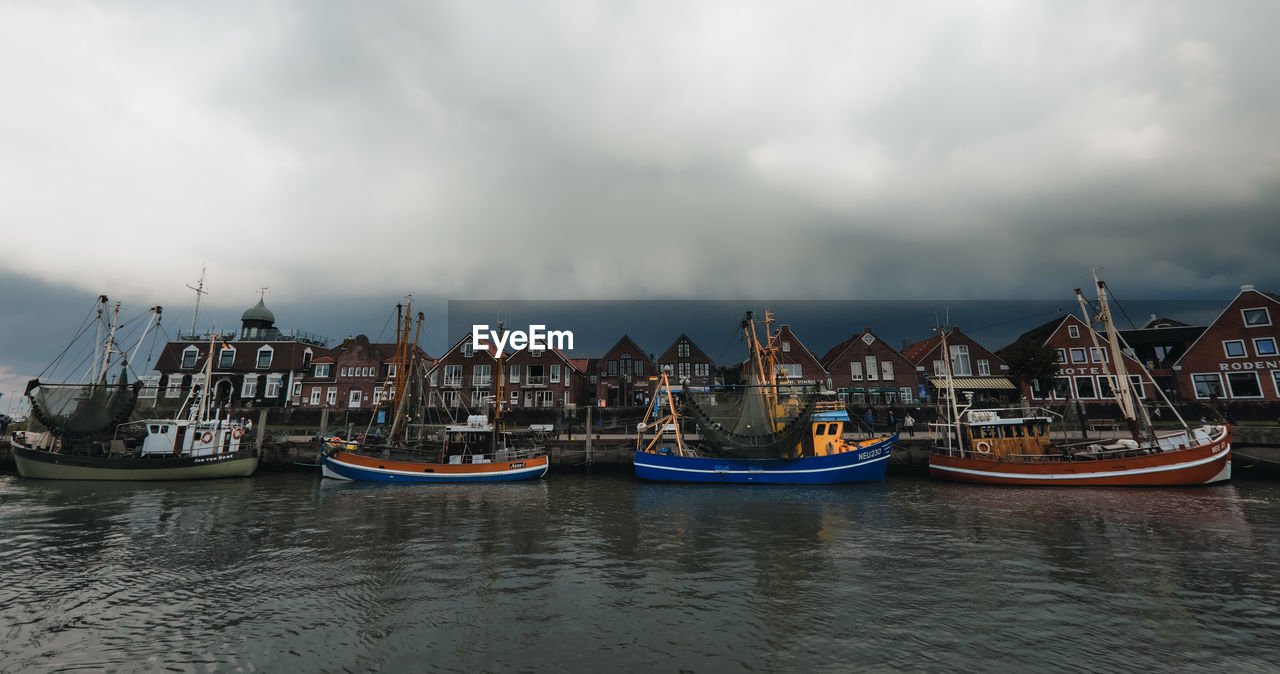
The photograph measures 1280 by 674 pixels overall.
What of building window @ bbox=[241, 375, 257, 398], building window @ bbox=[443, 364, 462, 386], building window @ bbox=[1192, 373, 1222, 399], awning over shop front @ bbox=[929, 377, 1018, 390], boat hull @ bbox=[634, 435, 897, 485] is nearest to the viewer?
boat hull @ bbox=[634, 435, 897, 485]

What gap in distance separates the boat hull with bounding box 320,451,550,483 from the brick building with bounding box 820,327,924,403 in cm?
4156

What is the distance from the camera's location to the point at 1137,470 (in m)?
26.5

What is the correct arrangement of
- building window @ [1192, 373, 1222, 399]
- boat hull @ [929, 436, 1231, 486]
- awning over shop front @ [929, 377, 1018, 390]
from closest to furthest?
1. boat hull @ [929, 436, 1231, 486]
2. building window @ [1192, 373, 1222, 399]
3. awning over shop front @ [929, 377, 1018, 390]

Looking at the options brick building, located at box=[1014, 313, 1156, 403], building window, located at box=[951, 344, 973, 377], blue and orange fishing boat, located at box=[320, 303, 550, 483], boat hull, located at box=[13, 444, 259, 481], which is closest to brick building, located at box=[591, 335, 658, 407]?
blue and orange fishing boat, located at box=[320, 303, 550, 483]

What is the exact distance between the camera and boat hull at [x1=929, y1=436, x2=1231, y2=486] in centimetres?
2595

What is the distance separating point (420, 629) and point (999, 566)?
50.5ft

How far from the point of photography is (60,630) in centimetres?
1014

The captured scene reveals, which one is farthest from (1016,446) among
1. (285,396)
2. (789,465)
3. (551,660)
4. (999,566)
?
(285,396)

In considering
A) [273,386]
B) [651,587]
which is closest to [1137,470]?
[651,587]

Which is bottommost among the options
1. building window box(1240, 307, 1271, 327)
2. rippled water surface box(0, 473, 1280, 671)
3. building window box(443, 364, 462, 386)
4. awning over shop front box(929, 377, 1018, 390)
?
rippled water surface box(0, 473, 1280, 671)

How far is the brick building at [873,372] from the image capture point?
58.6m

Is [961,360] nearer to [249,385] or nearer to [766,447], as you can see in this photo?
[766,447]

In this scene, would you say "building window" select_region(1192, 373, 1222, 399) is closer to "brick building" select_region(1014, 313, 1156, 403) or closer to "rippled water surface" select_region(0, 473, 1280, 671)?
"brick building" select_region(1014, 313, 1156, 403)

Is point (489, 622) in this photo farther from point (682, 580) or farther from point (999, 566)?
point (999, 566)
